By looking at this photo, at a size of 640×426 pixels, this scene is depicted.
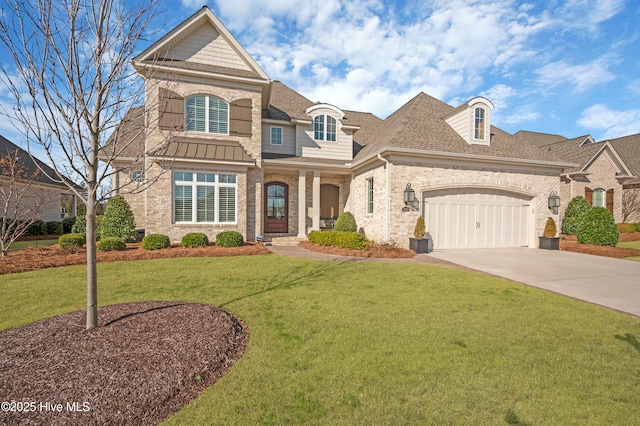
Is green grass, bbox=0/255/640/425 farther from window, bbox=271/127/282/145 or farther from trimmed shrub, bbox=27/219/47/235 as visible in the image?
trimmed shrub, bbox=27/219/47/235

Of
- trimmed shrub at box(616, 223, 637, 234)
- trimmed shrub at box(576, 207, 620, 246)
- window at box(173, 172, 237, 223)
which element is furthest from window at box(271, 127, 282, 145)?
trimmed shrub at box(616, 223, 637, 234)

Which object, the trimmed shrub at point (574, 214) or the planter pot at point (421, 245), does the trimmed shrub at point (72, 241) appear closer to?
the planter pot at point (421, 245)

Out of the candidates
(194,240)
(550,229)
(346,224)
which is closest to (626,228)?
(550,229)

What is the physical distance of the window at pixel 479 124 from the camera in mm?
13336

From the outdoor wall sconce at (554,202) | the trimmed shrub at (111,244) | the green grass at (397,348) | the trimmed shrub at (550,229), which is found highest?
the outdoor wall sconce at (554,202)

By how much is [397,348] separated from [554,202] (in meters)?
14.4

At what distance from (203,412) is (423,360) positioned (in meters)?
2.41

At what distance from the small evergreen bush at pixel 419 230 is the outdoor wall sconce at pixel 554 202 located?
725 cm

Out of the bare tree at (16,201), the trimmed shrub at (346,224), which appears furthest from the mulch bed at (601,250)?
the bare tree at (16,201)

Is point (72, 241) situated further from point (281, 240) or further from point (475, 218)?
point (475, 218)

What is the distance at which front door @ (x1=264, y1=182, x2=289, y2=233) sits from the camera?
596 inches

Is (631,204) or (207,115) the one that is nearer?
(207,115)

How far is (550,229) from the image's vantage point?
13.1m

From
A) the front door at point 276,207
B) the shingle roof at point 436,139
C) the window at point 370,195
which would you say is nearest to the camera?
the shingle roof at point 436,139
